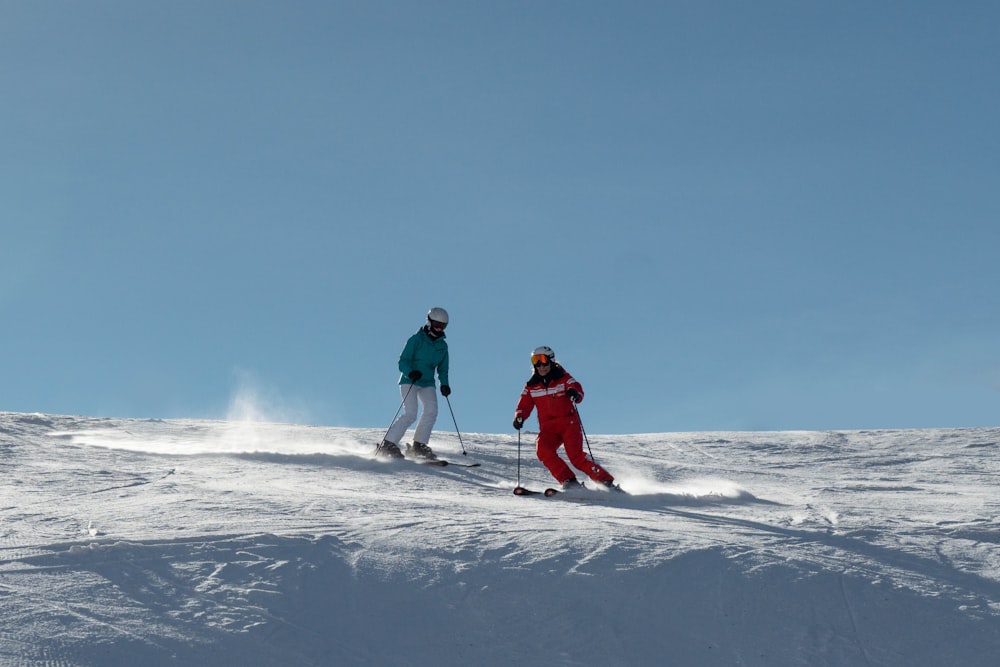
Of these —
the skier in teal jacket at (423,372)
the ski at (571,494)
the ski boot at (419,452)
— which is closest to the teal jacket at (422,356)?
the skier in teal jacket at (423,372)

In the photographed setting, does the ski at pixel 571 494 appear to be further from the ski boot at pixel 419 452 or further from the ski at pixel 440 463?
the ski boot at pixel 419 452

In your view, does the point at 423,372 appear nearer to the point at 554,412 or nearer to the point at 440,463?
the point at 440,463

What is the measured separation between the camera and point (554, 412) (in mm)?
10727

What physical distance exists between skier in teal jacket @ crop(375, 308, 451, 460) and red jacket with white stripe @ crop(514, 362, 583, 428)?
6.18 feet

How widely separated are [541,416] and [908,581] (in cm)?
489

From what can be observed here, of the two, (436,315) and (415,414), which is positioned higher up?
(436,315)

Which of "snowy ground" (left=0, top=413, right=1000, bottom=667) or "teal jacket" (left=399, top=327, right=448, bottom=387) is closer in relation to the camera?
"snowy ground" (left=0, top=413, right=1000, bottom=667)

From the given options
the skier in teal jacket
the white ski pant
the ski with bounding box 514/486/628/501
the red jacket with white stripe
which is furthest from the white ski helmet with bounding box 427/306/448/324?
the ski with bounding box 514/486/628/501

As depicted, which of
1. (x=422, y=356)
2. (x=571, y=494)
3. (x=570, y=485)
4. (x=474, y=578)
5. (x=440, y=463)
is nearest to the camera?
(x=474, y=578)

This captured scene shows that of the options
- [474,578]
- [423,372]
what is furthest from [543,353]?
[474,578]

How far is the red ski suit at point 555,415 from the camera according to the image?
34.6ft

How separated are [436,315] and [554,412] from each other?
2.51 m

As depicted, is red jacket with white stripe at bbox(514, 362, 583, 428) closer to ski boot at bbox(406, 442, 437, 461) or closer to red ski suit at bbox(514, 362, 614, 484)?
red ski suit at bbox(514, 362, 614, 484)

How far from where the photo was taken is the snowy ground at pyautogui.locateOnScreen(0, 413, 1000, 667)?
5227 mm
